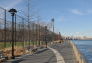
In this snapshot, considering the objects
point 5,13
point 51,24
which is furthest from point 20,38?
point 51,24

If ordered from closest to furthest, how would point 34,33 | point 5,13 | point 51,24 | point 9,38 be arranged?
point 5,13 → point 9,38 → point 34,33 → point 51,24

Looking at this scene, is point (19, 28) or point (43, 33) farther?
point (43, 33)

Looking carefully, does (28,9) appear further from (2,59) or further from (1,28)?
(2,59)

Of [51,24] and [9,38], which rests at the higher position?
[51,24]

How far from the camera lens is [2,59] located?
1986 cm

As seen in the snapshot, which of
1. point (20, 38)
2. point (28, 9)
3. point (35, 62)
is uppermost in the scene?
point (28, 9)

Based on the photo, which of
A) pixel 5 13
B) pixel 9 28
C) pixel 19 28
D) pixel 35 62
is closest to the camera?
pixel 35 62

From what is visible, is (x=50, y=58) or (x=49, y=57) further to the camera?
(x=49, y=57)

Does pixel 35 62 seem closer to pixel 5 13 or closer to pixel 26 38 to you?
pixel 5 13

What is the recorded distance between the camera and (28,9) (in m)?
39.6

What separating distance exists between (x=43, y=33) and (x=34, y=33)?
1883 centimetres

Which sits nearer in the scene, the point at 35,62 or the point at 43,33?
the point at 35,62

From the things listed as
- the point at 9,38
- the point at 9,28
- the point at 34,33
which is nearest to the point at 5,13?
the point at 9,28

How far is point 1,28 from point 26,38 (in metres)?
11.9
